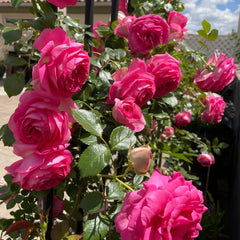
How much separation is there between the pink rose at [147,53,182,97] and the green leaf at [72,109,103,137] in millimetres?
171

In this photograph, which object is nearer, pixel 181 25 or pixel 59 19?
pixel 59 19

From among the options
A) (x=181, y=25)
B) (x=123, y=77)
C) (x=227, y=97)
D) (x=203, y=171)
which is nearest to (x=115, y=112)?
(x=123, y=77)

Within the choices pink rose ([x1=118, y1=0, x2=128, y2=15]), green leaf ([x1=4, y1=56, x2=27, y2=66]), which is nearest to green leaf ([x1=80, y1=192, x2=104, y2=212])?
green leaf ([x1=4, y1=56, x2=27, y2=66])

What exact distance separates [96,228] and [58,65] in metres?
0.34

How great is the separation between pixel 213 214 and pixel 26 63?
69.5 inches

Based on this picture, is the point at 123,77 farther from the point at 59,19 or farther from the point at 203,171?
the point at 203,171

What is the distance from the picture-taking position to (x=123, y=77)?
2.03 ft

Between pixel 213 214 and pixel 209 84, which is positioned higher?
pixel 209 84

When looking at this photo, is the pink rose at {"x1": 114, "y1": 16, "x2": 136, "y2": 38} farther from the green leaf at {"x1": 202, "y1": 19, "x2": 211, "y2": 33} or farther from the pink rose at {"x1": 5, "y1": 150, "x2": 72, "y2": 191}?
the pink rose at {"x1": 5, "y1": 150, "x2": 72, "y2": 191}

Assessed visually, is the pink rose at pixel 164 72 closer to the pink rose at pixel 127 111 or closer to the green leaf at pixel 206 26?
the pink rose at pixel 127 111

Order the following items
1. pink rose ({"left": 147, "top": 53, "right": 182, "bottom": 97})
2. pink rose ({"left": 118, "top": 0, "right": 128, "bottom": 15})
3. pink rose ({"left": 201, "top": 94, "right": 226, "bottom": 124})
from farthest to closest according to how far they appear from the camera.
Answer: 1. pink rose ({"left": 201, "top": 94, "right": 226, "bottom": 124})
2. pink rose ({"left": 118, "top": 0, "right": 128, "bottom": 15})
3. pink rose ({"left": 147, "top": 53, "right": 182, "bottom": 97})

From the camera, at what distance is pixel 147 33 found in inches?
30.3

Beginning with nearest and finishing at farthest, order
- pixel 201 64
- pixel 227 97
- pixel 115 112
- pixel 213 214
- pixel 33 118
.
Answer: pixel 33 118 < pixel 115 112 < pixel 201 64 < pixel 213 214 < pixel 227 97

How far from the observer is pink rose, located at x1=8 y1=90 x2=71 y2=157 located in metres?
0.46
